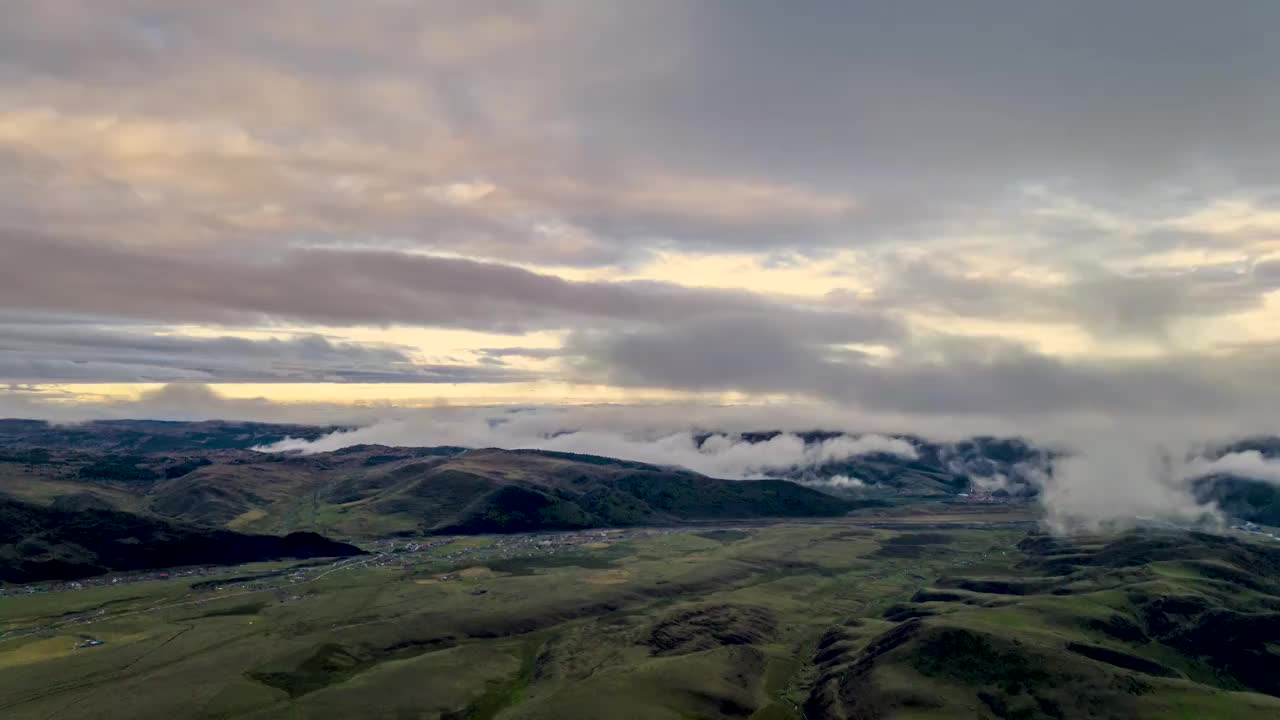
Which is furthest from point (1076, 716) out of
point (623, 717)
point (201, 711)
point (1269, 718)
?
point (201, 711)

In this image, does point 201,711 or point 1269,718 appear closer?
point 1269,718

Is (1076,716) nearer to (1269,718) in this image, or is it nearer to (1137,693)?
(1137,693)

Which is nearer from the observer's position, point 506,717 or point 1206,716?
point 1206,716

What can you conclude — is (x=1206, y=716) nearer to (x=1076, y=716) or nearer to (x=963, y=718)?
(x=1076, y=716)

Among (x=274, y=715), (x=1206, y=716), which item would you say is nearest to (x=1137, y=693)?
(x=1206, y=716)

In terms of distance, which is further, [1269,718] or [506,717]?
[506,717]

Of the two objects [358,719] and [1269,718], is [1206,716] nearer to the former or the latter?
[1269,718]

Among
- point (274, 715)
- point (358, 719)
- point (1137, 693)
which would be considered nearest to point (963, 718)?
point (1137, 693)
